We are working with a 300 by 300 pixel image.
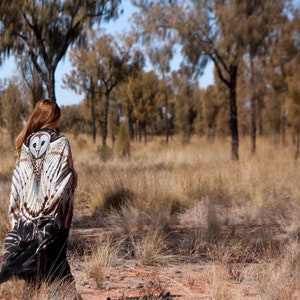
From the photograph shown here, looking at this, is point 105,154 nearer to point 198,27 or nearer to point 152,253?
point 198,27

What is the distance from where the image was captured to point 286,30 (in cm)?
1633

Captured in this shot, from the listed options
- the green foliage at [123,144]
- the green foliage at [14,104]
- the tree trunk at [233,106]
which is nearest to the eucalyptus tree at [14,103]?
the green foliage at [14,104]

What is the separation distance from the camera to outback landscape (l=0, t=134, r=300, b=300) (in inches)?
162

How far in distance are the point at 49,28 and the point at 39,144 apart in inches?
393

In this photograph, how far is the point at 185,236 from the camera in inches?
253

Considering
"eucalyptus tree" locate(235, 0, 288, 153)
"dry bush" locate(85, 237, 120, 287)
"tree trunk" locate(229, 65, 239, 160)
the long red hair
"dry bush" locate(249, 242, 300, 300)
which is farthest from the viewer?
"tree trunk" locate(229, 65, 239, 160)

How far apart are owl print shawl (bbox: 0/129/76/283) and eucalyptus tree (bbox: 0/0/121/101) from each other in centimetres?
892

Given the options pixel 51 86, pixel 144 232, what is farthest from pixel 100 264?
pixel 51 86

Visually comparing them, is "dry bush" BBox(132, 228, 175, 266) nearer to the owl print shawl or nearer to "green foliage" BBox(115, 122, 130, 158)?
the owl print shawl

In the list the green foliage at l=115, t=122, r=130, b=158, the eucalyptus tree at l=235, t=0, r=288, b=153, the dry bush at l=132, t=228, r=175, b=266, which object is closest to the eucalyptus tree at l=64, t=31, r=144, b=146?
the green foliage at l=115, t=122, r=130, b=158

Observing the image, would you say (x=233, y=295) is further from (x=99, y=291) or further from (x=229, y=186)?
(x=229, y=186)

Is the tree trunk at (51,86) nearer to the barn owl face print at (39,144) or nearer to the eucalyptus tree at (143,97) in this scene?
the barn owl face print at (39,144)

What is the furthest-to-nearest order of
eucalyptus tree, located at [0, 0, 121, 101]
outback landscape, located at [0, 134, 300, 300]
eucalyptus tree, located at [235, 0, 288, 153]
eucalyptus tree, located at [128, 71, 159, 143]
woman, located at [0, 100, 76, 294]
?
eucalyptus tree, located at [128, 71, 159, 143] < eucalyptus tree, located at [235, 0, 288, 153] < eucalyptus tree, located at [0, 0, 121, 101] < outback landscape, located at [0, 134, 300, 300] < woman, located at [0, 100, 76, 294]

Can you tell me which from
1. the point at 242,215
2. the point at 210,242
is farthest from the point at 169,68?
the point at 210,242
